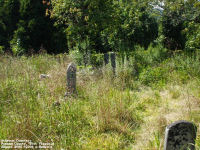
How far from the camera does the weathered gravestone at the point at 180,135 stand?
1.83 m

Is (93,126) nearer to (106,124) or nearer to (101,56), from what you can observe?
(106,124)

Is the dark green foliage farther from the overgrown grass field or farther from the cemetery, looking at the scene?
the overgrown grass field

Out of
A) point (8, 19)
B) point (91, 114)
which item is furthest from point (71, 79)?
point (8, 19)

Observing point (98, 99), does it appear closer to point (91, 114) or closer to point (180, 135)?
point (91, 114)

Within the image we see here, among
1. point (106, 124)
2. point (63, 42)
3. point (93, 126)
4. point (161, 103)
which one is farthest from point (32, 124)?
point (63, 42)

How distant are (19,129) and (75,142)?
0.76 meters

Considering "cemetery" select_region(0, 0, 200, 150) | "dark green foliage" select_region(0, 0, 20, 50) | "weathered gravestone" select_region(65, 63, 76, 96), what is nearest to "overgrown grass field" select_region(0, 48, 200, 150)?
"cemetery" select_region(0, 0, 200, 150)

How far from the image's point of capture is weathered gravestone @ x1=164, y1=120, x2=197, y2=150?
72.1 inches

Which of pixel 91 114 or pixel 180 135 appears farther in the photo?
pixel 91 114

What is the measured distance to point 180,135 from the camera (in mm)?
1891

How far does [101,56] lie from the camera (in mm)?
6719

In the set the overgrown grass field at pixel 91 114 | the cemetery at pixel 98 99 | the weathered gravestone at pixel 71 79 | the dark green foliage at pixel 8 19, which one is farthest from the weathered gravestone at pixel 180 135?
the dark green foliage at pixel 8 19

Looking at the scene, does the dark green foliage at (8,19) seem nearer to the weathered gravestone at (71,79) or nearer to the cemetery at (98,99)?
the cemetery at (98,99)

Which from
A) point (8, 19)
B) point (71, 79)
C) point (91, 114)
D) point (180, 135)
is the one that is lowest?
point (91, 114)
